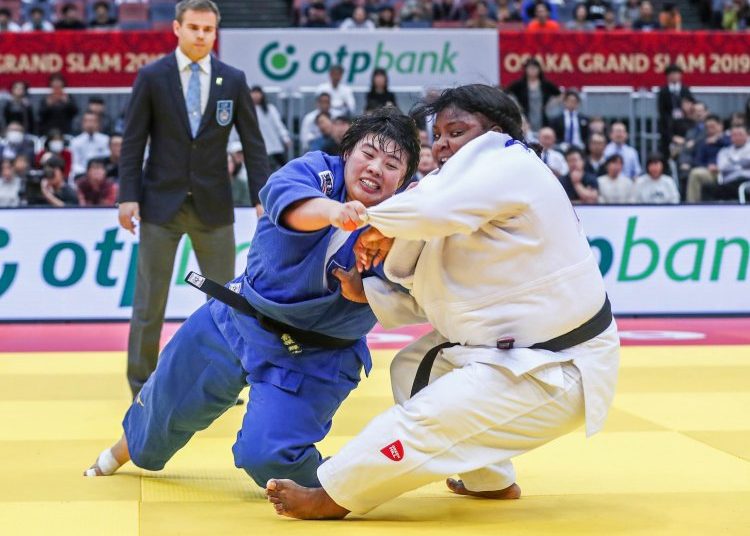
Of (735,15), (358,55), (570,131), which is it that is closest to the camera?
(570,131)

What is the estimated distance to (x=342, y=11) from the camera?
1858cm

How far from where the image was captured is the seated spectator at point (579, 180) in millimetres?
12945

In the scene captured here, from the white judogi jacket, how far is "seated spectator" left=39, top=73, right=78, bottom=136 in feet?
38.8

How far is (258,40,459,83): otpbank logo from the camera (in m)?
15.5

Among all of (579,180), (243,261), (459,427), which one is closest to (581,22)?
(579,180)

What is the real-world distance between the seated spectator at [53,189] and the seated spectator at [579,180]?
531 cm

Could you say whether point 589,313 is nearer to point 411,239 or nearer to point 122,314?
point 411,239

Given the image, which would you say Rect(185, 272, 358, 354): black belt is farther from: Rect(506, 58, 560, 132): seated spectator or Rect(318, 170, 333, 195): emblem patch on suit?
Rect(506, 58, 560, 132): seated spectator

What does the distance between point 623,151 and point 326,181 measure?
1086 centimetres

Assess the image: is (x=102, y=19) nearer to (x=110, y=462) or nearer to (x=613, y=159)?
(x=613, y=159)

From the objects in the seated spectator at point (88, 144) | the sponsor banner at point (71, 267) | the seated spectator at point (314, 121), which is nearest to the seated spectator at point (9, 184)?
the seated spectator at point (88, 144)

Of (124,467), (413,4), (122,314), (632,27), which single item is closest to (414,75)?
(413,4)

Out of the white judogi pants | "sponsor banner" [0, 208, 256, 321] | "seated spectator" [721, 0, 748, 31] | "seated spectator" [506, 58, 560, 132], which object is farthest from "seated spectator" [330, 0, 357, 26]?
the white judogi pants

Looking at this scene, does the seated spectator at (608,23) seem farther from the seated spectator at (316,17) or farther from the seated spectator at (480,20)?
the seated spectator at (316,17)
